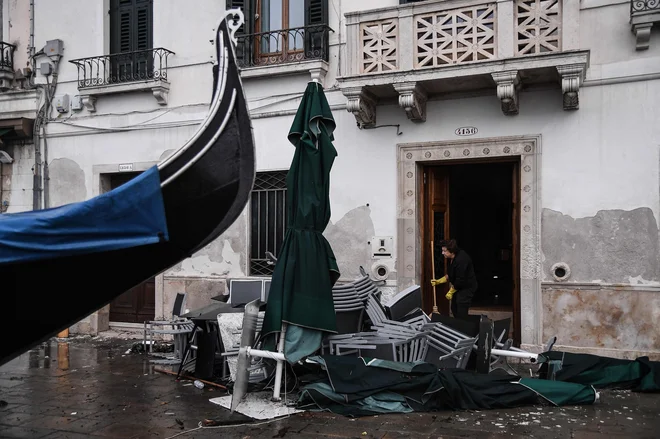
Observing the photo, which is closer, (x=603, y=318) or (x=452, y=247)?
(x=603, y=318)

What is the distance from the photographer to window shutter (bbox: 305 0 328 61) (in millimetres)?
10695

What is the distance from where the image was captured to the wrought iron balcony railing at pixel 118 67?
1207 centimetres

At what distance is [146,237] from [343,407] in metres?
2.66

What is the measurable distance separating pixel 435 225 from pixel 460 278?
1467mm

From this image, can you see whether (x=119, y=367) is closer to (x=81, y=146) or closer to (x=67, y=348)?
(x=67, y=348)

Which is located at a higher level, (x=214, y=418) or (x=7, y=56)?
(x=7, y=56)

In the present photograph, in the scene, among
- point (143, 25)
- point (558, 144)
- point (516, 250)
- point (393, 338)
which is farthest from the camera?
point (143, 25)

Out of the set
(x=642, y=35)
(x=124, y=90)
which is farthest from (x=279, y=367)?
(x=124, y=90)

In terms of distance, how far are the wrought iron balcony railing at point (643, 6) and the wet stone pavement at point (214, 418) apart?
4.89 meters

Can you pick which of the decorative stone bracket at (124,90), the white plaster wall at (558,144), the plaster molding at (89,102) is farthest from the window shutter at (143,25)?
the white plaster wall at (558,144)

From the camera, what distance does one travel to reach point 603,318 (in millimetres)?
8945

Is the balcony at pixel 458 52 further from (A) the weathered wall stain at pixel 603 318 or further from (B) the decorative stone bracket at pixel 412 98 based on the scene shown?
(A) the weathered wall stain at pixel 603 318

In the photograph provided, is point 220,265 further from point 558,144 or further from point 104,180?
point 558,144

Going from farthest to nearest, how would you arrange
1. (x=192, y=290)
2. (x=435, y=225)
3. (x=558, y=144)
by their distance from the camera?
(x=192, y=290)
(x=435, y=225)
(x=558, y=144)
